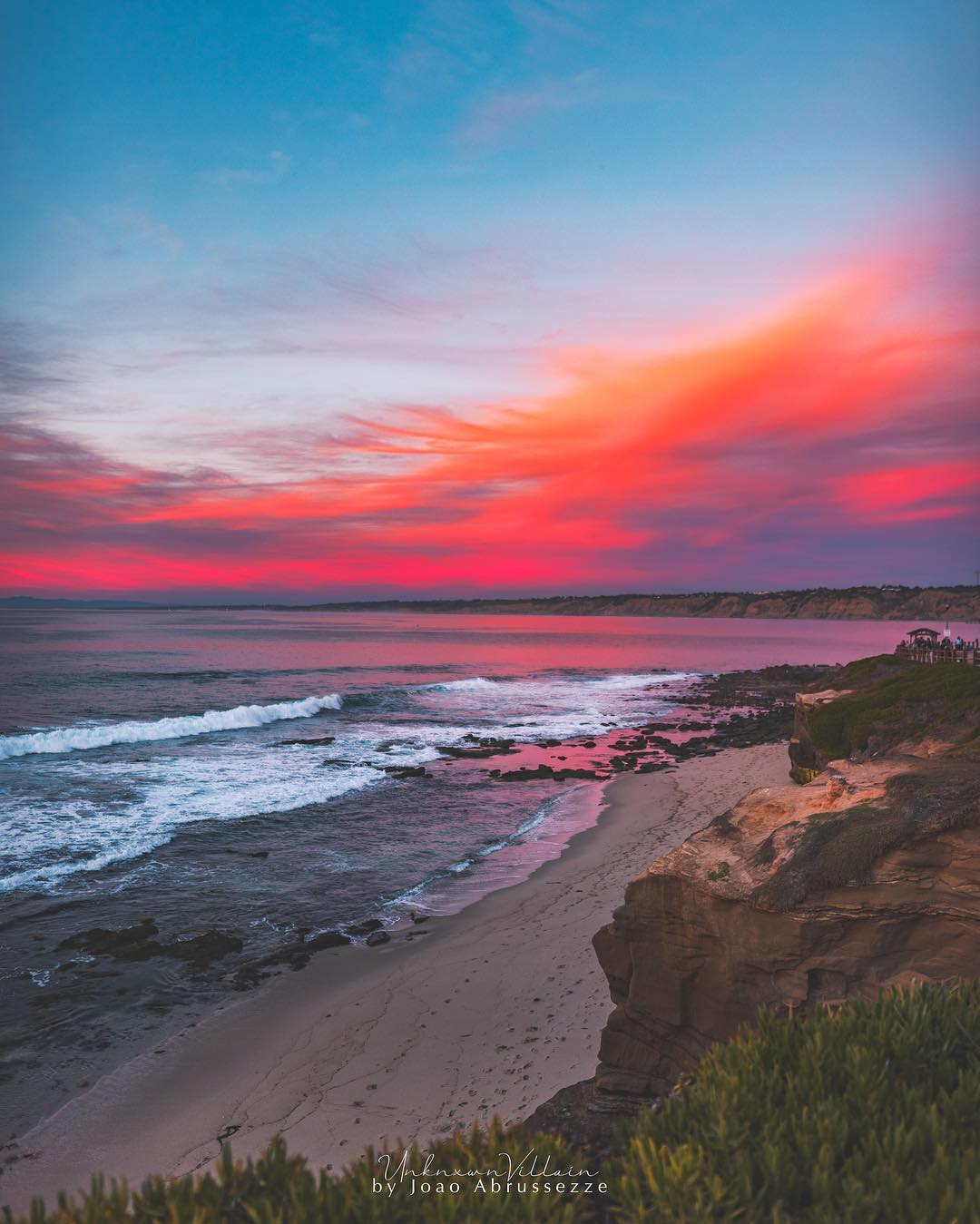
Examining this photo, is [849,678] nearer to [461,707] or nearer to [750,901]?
[750,901]

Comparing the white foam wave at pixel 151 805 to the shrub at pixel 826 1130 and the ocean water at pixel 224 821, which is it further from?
the shrub at pixel 826 1130

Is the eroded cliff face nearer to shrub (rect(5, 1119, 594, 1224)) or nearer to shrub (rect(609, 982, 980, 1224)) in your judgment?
shrub (rect(609, 982, 980, 1224))

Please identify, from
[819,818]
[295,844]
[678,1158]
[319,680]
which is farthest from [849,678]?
[319,680]

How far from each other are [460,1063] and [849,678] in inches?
842

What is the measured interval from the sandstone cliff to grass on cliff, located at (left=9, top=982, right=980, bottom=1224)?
195 cm

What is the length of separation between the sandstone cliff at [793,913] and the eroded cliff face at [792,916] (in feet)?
0.04

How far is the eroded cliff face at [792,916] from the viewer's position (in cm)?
616

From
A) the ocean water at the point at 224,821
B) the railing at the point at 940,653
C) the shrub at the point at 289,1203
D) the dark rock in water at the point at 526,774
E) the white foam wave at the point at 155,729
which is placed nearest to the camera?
the shrub at the point at 289,1203

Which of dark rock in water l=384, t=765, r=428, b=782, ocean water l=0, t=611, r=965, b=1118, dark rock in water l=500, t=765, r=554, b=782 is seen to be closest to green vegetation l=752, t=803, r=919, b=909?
ocean water l=0, t=611, r=965, b=1118

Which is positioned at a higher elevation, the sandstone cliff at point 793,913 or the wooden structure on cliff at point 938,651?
the wooden structure on cliff at point 938,651

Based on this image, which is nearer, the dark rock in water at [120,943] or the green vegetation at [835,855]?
the green vegetation at [835,855]

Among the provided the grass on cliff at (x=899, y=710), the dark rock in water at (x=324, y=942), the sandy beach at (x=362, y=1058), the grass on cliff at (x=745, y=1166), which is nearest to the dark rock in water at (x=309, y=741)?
the dark rock in water at (x=324, y=942)

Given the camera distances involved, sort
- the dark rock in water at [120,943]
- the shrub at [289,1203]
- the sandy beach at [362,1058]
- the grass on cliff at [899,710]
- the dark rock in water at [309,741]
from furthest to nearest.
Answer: the dark rock in water at [309,741] < the grass on cliff at [899,710] < the dark rock in water at [120,943] < the sandy beach at [362,1058] < the shrub at [289,1203]

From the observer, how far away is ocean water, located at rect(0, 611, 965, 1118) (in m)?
11.1
